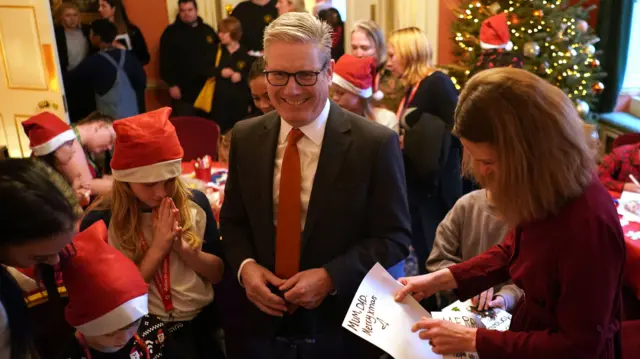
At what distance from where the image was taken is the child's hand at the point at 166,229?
6.03ft

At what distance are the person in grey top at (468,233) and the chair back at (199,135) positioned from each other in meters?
2.35

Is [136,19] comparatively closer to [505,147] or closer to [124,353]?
[124,353]

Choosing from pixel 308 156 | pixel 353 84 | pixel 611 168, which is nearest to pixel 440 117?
pixel 353 84

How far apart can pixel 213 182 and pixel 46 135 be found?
882mm

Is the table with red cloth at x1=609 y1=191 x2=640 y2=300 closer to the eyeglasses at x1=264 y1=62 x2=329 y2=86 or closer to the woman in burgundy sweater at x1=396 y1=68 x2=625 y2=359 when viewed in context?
the woman in burgundy sweater at x1=396 y1=68 x2=625 y2=359

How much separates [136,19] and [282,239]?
530 cm

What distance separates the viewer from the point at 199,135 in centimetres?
427

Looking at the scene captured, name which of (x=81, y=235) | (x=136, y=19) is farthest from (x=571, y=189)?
(x=136, y=19)

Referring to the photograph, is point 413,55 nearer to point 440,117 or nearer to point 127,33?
point 440,117

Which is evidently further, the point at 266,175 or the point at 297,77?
the point at 266,175

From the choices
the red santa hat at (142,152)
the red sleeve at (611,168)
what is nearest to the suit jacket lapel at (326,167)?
the red santa hat at (142,152)

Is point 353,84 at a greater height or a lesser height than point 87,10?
lesser

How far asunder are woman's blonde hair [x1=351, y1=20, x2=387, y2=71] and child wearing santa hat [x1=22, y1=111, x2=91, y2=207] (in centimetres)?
217

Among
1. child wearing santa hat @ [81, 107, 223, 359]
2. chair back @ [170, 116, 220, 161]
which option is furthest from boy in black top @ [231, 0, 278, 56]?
child wearing santa hat @ [81, 107, 223, 359]
